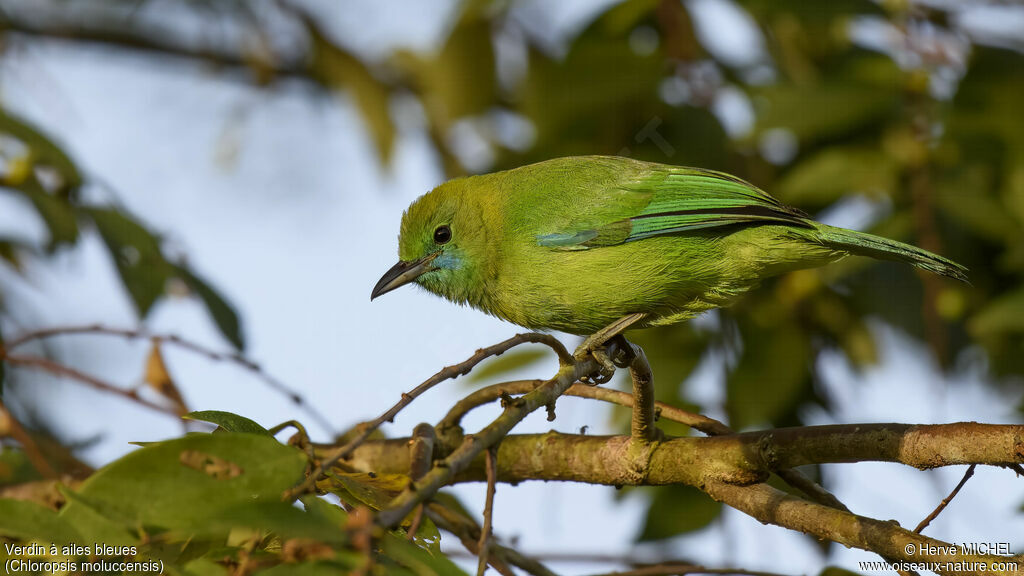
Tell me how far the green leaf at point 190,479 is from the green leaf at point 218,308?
6.23ft

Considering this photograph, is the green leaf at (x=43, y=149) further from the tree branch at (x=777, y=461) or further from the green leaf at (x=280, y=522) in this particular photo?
the green leaf at (x=280, y=522)

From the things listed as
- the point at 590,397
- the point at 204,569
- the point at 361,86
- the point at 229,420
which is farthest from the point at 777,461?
the point at 361,86

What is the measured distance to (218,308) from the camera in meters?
3.54

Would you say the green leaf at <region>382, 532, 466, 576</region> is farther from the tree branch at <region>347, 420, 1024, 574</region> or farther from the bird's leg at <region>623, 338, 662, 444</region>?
the bird's leg at <region>623, 338, 662, 444</region>

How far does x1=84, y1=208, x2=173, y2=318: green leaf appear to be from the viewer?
3.52m

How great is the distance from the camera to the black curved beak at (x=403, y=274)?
3.56 m

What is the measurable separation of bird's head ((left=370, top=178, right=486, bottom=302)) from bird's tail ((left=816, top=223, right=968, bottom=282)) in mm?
1178

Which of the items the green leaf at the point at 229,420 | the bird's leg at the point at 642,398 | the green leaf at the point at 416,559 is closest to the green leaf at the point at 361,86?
the bird's leg at the point at 642,398

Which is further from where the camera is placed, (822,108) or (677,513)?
(822,108)

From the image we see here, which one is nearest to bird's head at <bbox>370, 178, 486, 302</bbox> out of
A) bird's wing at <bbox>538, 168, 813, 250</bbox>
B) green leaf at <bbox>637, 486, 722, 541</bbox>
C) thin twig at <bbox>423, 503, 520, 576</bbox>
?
bird's wing at <bbox>538, 168, 813, 250</bbox>

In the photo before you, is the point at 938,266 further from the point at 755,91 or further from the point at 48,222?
the point at 48,222

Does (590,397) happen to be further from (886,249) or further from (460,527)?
(886,249)

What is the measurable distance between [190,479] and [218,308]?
79.2 inches

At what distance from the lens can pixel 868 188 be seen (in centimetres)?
436
